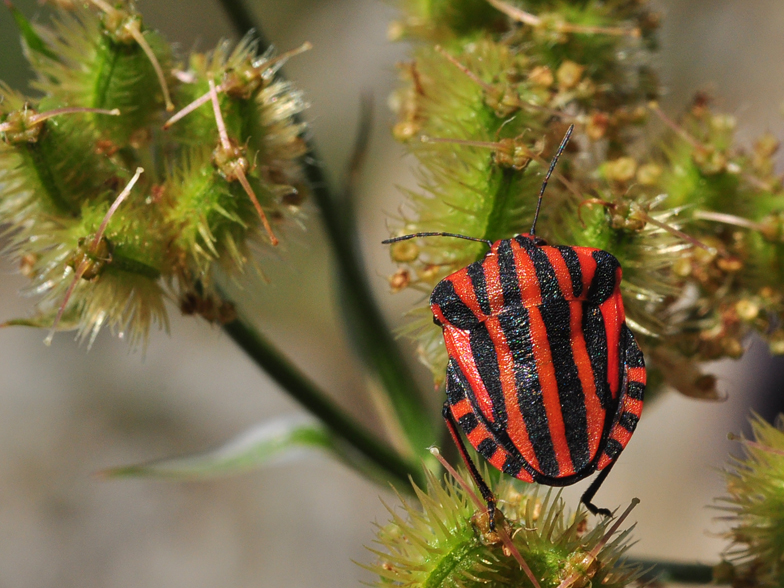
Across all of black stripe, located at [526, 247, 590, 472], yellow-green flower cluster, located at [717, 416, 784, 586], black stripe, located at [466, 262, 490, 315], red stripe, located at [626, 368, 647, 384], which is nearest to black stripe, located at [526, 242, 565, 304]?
black stripe, located at [526, 247, 590, 472]

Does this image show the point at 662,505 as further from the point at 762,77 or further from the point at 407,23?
the point at 407,23

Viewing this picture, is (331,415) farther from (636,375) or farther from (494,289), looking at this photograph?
(636,375)

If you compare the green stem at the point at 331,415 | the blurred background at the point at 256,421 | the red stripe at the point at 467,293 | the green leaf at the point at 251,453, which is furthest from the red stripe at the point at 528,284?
the blurred background at the point at 256,421

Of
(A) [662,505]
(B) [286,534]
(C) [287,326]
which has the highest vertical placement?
(C) [287,326]

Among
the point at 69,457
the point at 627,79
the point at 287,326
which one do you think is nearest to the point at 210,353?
the point at 287,326

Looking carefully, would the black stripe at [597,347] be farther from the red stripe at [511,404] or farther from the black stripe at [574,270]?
the red stripe at [511,404]

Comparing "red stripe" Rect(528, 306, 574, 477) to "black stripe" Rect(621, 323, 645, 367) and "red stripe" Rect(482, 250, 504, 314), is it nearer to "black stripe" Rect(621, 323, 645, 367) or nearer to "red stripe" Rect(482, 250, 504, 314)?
"red stripe" Rect(482, 250, 504, 314)

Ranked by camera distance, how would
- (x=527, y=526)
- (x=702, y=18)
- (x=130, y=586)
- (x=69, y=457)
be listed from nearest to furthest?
(x=527, y=526), (x=130, y=586), (x=69, y=457), (x=702, y=18)
